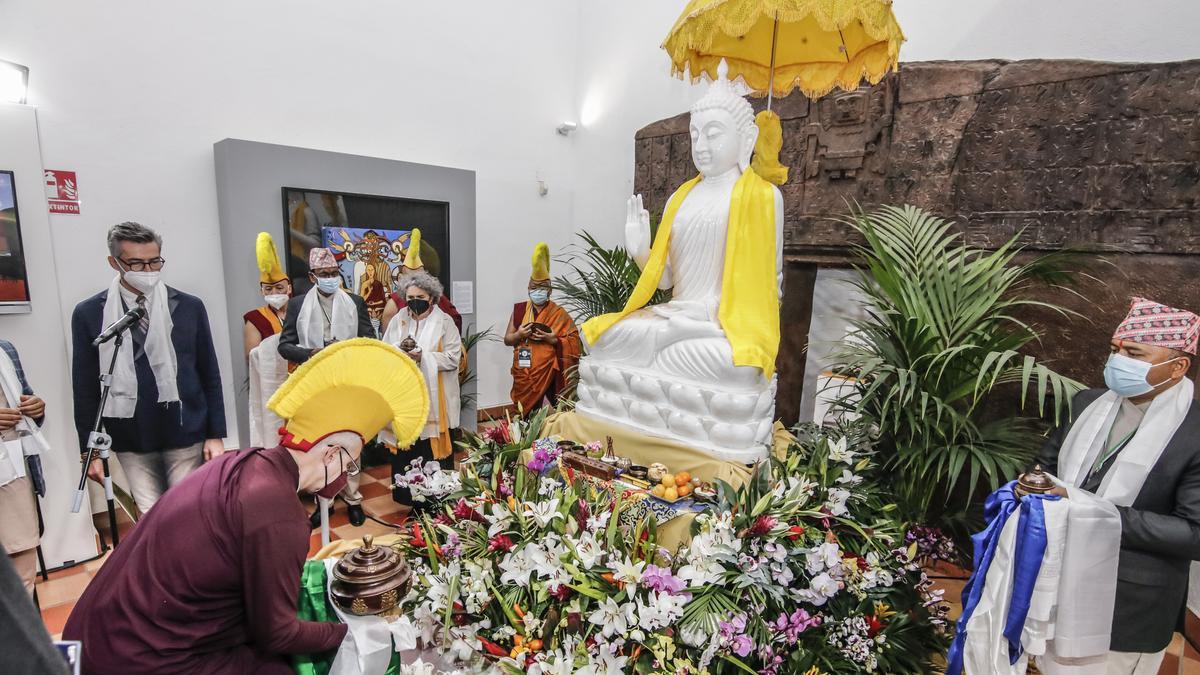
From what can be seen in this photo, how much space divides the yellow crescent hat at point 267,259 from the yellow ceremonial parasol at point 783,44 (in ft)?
10.1

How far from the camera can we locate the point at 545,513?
234cm

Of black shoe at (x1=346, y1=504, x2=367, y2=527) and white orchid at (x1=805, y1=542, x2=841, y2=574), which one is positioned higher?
white orchid at (x1=805, y1=542, x2=841, y2=574)

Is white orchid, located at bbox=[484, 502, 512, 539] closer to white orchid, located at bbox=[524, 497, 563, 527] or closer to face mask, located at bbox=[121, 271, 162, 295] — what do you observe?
white orchid, located at bbox=[524, 497, 563, 527]

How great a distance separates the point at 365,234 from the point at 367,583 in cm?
356

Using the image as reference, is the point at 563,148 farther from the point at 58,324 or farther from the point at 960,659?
the point at 960,659

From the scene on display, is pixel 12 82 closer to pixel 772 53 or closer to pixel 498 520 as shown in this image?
pixel 498 520

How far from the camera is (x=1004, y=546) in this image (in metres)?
1.98

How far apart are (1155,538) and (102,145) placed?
5938 millimetres

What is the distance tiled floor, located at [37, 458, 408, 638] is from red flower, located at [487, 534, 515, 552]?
28.7 inches

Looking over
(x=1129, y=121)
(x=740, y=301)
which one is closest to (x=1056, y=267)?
(x=1129, y=121)

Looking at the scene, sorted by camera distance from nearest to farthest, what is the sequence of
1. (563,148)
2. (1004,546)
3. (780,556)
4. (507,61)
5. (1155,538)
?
(1155,538), (1004,546), (780,556), (507,61), (563,148)

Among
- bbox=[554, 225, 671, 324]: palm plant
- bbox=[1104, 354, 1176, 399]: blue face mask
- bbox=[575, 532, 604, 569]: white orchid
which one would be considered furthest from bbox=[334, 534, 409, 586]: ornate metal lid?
bbox=[554, 225, 671, 324]: palm plant

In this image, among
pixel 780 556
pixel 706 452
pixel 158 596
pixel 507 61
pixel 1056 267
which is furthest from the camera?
pixel 507 61

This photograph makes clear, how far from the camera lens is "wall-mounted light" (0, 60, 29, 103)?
296cm
